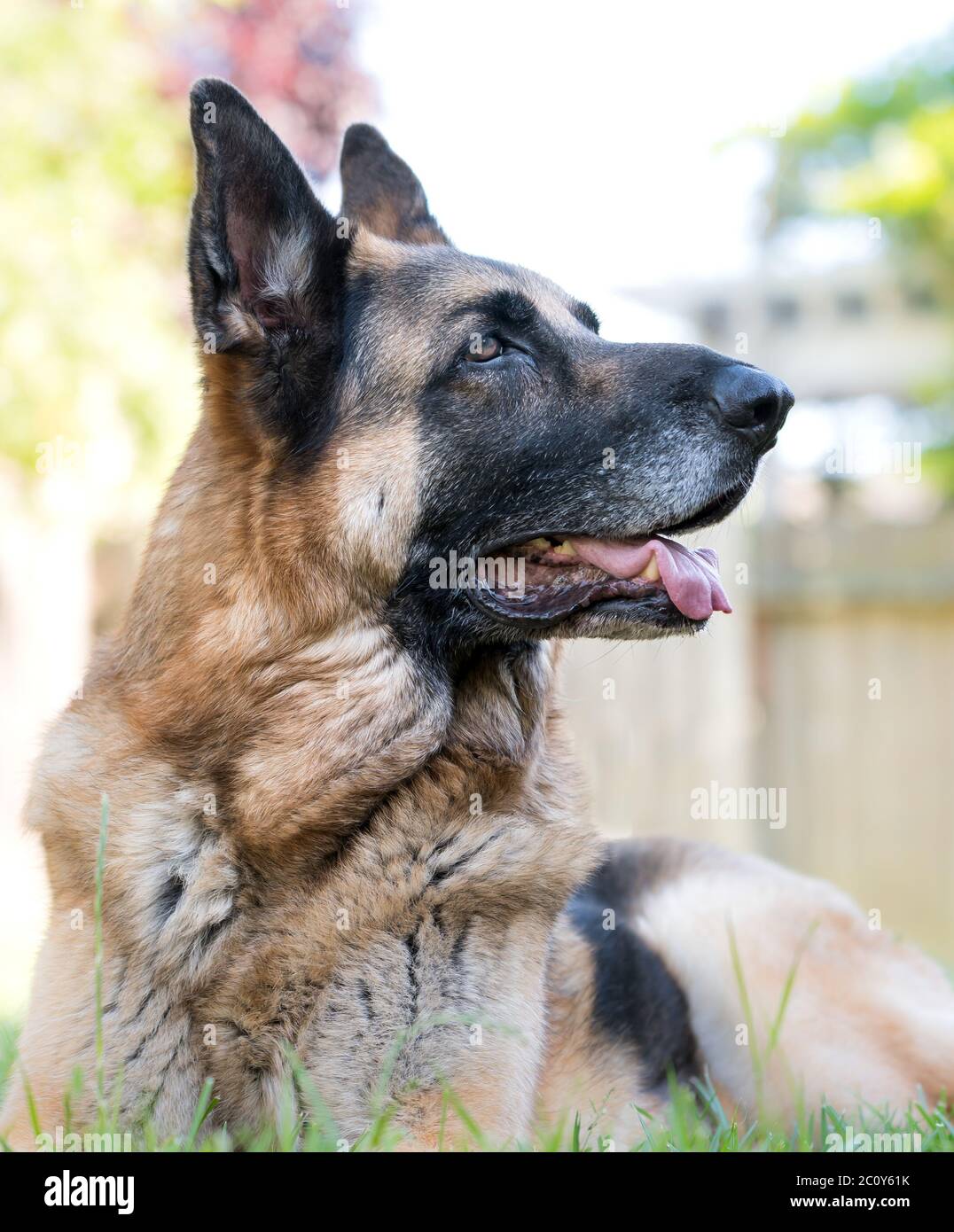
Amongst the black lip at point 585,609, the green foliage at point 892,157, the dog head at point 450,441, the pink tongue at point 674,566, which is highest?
the green foliage at point 892,157

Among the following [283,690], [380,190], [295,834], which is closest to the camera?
[295,834]

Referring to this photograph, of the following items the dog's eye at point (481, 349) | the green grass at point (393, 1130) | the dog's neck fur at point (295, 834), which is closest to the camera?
the green grass at point (393, 1130)

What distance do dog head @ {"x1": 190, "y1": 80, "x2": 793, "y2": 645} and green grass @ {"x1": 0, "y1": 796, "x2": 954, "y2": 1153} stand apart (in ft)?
2.88

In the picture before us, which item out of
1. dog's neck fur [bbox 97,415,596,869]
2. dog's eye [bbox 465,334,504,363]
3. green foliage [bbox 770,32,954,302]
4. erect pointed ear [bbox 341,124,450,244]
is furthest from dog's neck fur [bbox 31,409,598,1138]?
green foliage [bbox 770,32,954,302]

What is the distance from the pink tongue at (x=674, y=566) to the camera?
9.45ft

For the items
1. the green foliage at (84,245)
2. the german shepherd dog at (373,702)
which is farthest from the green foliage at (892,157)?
the german shepherd dog at (373,702)

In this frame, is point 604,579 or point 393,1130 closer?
point 393,1130

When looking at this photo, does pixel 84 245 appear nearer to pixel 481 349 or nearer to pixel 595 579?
pixel 481 349

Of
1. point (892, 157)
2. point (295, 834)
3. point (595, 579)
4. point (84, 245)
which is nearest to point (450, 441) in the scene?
point (595, 579)

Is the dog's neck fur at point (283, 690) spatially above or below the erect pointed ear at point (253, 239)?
below

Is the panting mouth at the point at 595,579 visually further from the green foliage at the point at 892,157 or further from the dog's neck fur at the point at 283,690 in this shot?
the green foliage at the point at 892,157

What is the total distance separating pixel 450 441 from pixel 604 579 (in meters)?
0.50

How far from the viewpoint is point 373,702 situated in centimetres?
283

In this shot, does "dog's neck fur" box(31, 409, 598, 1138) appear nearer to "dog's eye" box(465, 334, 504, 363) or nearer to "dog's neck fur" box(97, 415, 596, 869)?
"dog's neck fur" box(97, 415, 596, 869)
